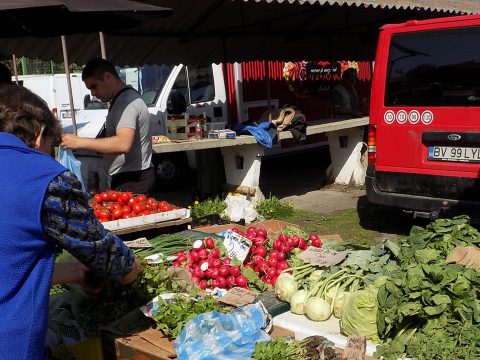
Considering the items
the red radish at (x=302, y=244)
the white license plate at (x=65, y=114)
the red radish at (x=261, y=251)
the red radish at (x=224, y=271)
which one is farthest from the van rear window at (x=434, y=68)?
the white license plate at (x=65, y=114)

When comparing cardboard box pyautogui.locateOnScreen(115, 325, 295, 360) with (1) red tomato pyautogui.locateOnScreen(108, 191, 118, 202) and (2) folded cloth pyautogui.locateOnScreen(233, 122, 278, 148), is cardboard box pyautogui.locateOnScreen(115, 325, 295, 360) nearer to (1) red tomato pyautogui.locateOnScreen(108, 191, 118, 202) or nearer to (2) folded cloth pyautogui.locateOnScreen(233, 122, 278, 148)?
(1) red tomato pyautogui.locateOnScreen(108, 191, 118, 202)

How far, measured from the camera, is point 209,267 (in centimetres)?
398

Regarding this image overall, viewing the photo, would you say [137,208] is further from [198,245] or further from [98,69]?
[98,69]

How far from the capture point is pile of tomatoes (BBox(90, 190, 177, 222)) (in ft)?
15.4

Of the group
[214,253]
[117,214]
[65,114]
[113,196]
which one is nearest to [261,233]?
[214,253]

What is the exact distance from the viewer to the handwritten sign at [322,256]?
12.6ft

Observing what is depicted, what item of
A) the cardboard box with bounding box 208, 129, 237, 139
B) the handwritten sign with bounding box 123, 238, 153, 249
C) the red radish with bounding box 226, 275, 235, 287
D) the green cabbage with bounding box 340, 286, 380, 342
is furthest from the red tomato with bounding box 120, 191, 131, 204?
the cardboard box with bounding box 208, 129, 237, 139

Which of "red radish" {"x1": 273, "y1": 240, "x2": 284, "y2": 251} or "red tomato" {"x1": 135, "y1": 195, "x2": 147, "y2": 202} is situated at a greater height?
"red tomato" {"x1": 135, "y1": 195, "x2": 147, "y2": 202}

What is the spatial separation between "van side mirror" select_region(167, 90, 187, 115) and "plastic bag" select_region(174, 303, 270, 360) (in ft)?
22.8

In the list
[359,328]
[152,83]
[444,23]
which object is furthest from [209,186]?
[359,328]

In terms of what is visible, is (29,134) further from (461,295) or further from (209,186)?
(209,186)

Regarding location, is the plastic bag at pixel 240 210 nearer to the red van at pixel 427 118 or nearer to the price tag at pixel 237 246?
the red van at pixel 427 118

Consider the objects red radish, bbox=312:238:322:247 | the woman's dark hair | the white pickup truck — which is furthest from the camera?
the white pickup truck

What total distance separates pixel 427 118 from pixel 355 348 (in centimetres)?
368
